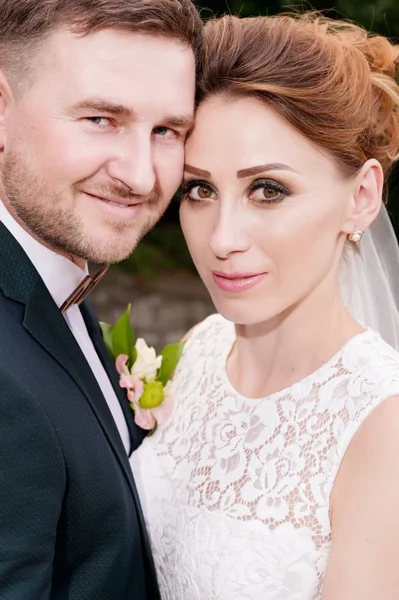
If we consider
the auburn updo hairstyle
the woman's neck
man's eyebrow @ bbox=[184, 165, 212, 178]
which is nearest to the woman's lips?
the woman's neck

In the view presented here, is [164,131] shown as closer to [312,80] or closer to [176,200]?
[312,80]

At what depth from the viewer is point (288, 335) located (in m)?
2.78

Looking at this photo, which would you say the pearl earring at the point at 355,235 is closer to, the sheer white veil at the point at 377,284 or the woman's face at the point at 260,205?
the woman's face at the point at 260,205

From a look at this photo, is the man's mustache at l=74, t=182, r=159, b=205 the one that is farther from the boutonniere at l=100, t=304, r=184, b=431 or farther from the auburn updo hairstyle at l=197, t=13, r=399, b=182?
the boutonniere at l=100, t=304, r=184, b=431

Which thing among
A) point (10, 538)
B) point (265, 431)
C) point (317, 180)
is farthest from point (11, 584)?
point (317, 180)

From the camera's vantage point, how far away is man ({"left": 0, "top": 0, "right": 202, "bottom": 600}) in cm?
231

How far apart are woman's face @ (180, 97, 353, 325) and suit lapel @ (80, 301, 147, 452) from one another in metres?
0.55

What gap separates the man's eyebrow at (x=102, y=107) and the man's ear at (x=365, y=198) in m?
0.74

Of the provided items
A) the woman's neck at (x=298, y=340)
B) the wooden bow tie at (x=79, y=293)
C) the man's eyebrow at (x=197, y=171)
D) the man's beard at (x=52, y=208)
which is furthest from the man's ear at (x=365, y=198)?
the wooden bow tie at (x=79, y=293)

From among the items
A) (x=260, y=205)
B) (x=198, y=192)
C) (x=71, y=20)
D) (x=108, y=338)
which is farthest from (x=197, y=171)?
(x=108, y=338)

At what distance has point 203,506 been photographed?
104 inches

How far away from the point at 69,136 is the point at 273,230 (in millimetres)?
646

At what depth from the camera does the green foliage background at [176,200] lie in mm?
6500

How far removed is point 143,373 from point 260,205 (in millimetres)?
844
